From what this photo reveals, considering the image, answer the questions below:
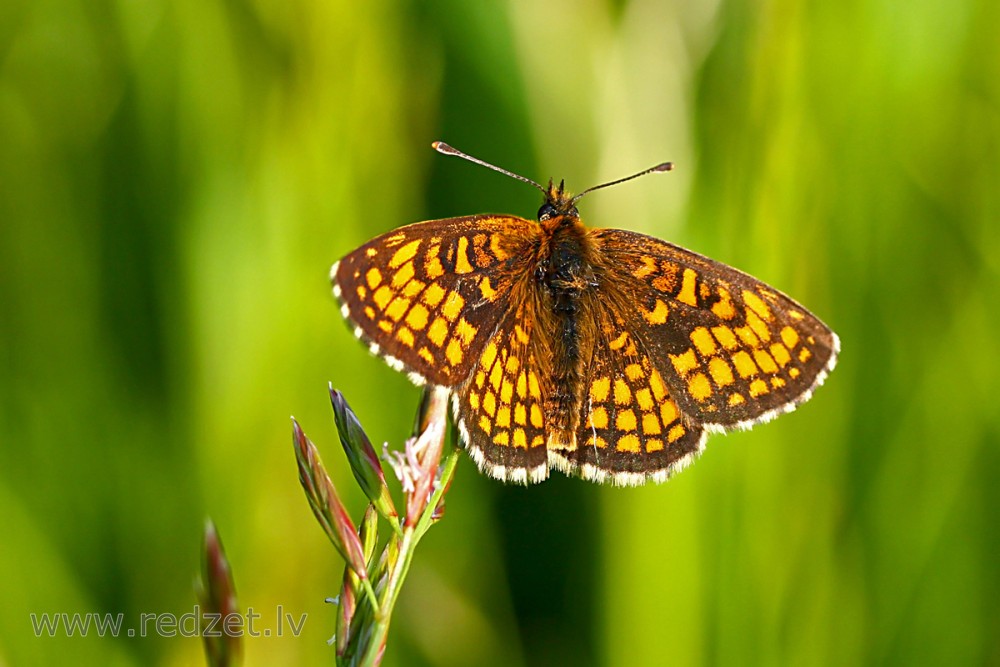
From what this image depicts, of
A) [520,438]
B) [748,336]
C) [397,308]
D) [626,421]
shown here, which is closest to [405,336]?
[397,308]

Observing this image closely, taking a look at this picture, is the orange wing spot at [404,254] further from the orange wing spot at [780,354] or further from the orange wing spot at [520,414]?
the orange wing spot at [780,354]

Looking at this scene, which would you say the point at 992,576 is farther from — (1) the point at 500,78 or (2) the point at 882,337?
(1) the point at 500,78

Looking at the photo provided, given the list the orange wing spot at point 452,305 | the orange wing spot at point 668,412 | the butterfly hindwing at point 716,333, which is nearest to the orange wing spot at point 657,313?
the butterfly hindwing at point 716,333

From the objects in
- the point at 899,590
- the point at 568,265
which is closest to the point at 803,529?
the point at 899,590

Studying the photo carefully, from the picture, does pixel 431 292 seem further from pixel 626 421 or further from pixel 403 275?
pixel 626 421

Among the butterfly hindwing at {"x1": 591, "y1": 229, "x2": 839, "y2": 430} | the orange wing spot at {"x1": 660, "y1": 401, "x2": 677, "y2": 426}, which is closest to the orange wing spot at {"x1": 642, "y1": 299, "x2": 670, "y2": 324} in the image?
the butterfly hindwing at {"x1": 591, "y1": 229, "x2": 839, "y2": 430}

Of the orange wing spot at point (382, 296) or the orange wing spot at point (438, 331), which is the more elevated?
the orange wing spot at point (382, 296)
